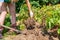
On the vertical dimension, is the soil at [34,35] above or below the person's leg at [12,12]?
below

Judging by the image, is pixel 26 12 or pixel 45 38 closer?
pixel 45 38

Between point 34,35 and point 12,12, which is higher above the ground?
point 12,12

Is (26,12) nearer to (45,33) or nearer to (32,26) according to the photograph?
(32,26)

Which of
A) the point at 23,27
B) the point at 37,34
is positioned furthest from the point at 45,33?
the point at 23,27

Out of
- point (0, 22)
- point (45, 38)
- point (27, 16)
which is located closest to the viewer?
point (45, 38)

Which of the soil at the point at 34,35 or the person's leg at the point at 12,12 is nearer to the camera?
the soil at the point at 34,35

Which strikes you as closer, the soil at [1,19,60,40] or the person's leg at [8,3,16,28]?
the soil at [1,19,60,40]

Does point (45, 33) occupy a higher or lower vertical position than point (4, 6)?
lower

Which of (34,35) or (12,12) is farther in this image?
(12,12)

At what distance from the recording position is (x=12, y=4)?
20.2ft

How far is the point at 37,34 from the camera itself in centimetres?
569

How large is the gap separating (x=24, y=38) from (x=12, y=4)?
0.95m

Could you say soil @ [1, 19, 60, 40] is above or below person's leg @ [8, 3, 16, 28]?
below

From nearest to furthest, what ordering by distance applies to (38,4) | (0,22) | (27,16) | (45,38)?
(45,38)
(0,22)
(27,16)
(38,4)
